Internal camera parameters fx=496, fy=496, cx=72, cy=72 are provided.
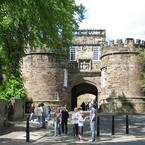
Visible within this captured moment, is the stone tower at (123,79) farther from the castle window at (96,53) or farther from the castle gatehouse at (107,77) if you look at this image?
the castle window at (96,53)

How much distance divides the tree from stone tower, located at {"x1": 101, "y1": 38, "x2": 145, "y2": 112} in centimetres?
1700

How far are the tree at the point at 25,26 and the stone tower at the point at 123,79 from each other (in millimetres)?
17004

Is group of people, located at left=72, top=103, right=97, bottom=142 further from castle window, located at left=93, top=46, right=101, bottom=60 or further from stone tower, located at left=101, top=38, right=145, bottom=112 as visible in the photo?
castle window, located at left=93, top=46, right=101, bottom=60

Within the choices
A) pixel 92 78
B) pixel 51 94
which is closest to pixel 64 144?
pixel 51 94

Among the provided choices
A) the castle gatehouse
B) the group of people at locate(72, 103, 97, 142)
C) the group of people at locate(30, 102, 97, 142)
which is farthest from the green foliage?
the group of people at locate(72, 103, 97, 142)

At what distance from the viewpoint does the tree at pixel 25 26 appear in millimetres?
17938

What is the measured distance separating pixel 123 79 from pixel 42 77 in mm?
8393

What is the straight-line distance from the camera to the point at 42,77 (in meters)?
51.6

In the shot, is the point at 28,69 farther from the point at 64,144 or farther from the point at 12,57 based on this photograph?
the point at 64,144

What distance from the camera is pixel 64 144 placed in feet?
71.2

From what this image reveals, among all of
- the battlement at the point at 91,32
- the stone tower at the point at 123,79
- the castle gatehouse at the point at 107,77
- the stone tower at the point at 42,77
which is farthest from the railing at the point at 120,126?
the battlement at the point at 91,32

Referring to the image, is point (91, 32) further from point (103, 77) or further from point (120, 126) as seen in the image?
point (120, 126)

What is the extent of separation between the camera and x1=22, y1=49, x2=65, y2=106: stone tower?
169ft

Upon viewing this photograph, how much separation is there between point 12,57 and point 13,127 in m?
5.73
